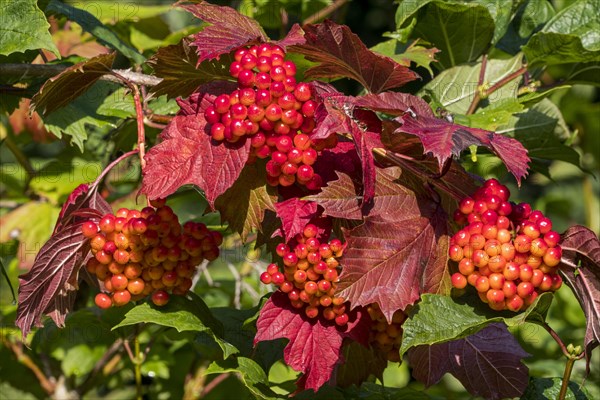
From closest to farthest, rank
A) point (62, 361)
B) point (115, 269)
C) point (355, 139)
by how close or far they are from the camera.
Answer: point (355, 139), point (115, 269), point (62, 361)

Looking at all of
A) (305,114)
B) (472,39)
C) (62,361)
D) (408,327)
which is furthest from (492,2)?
(62,361)

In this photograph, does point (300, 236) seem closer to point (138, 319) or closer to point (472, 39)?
point (138, 319)

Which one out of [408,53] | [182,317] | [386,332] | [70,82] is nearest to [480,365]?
[386,332]

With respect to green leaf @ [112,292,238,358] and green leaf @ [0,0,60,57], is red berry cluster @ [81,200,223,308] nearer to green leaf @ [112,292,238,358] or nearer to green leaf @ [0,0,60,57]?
green leaf @ [112,292,238,358]

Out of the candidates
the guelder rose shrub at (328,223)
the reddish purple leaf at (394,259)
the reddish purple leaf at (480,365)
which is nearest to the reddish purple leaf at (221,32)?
the guelder rose shrub at (328,223)

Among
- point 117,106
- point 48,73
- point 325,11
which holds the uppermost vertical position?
point 48,73

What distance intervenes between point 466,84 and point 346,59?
0.49 m

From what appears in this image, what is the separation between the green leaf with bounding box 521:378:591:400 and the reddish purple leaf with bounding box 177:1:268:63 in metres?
0.66

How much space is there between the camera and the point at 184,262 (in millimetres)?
1096

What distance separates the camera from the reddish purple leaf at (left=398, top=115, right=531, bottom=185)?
88 centimetres

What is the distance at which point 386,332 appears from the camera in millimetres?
1062

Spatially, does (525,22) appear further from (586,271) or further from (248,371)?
(248,371)

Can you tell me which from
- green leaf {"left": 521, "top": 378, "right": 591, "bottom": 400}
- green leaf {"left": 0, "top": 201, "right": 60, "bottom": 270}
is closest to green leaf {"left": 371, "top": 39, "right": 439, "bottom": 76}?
green leaf {"left": 521, "top": 378, "right": 591, "bottom": 400}

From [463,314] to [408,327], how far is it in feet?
0.26
